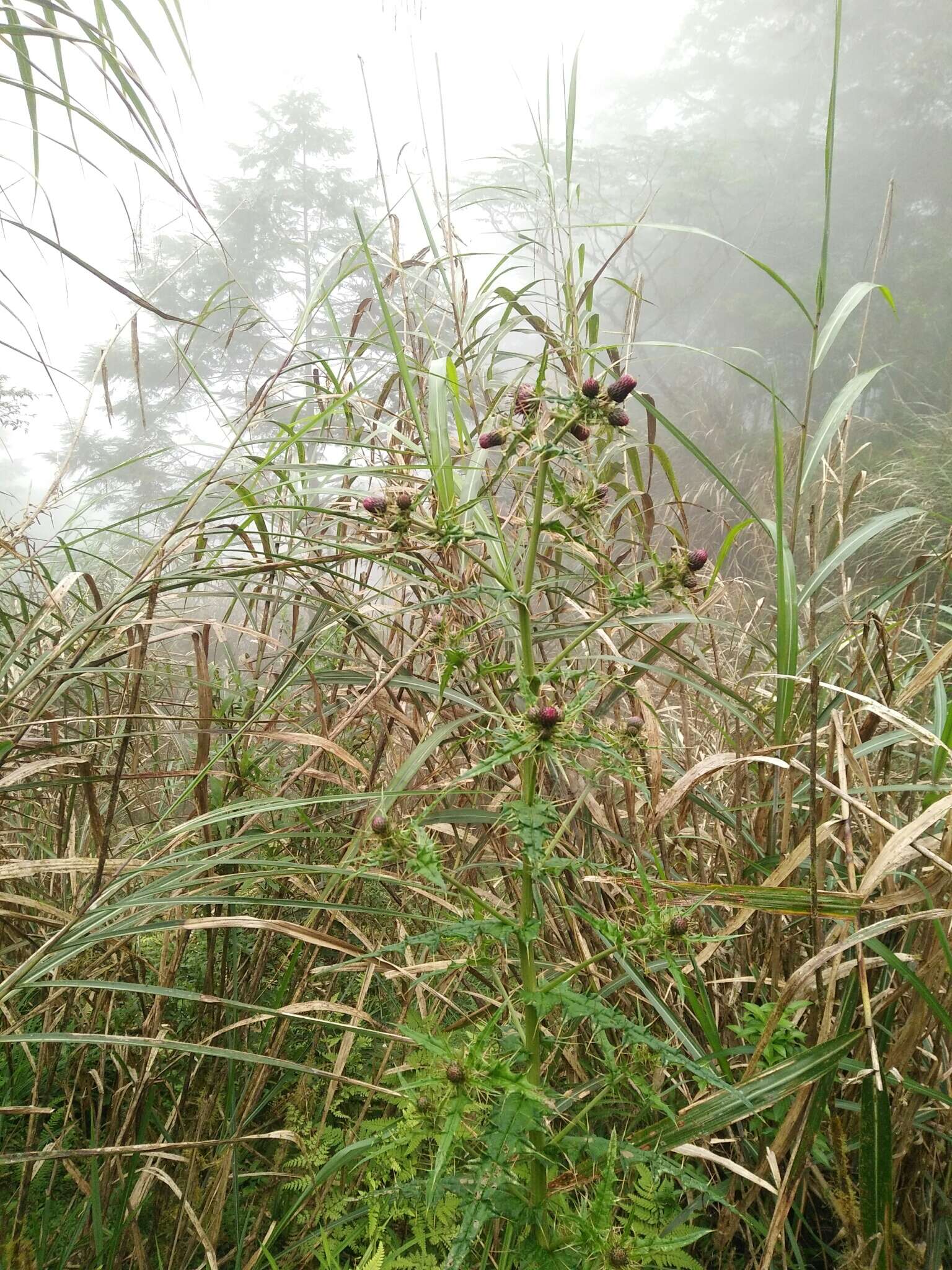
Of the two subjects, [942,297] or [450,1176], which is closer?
[450,1176]

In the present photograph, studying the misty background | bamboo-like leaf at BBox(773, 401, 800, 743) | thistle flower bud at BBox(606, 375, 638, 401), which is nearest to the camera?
thistle flower bud at BBox(606, 375, 638, 401)

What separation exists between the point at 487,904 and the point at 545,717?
0.33 meters

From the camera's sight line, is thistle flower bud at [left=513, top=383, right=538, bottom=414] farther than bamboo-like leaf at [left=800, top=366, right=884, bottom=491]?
No

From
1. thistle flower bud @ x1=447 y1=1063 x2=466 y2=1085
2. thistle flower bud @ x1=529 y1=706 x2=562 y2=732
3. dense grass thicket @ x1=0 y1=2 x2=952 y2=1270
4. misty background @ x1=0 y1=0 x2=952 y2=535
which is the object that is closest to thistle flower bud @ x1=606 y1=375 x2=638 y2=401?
dense grass thicket @ x1=0 y1=2 x2=952 y2=1270

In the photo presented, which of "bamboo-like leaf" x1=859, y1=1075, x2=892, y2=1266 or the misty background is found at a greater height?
the misty background

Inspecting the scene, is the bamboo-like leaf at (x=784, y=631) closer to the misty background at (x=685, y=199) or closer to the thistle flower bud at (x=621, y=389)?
the thistle flower bud at (x=621, y=389)

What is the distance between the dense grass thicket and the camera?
0.61 meters

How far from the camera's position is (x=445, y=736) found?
2.42 ft

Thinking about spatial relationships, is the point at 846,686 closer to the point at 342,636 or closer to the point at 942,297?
the point at 342,636

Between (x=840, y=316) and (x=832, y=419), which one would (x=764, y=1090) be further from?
(x=840, y=316)

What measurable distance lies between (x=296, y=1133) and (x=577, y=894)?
409mm

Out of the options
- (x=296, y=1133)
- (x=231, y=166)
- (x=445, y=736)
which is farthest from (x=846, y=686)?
(x=231, y=166)

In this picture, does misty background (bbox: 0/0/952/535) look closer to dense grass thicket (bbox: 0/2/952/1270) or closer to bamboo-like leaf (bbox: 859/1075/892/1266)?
dense grass thicket (bbox: 0/2/952/1270)

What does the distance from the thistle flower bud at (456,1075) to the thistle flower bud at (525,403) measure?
50 cm
